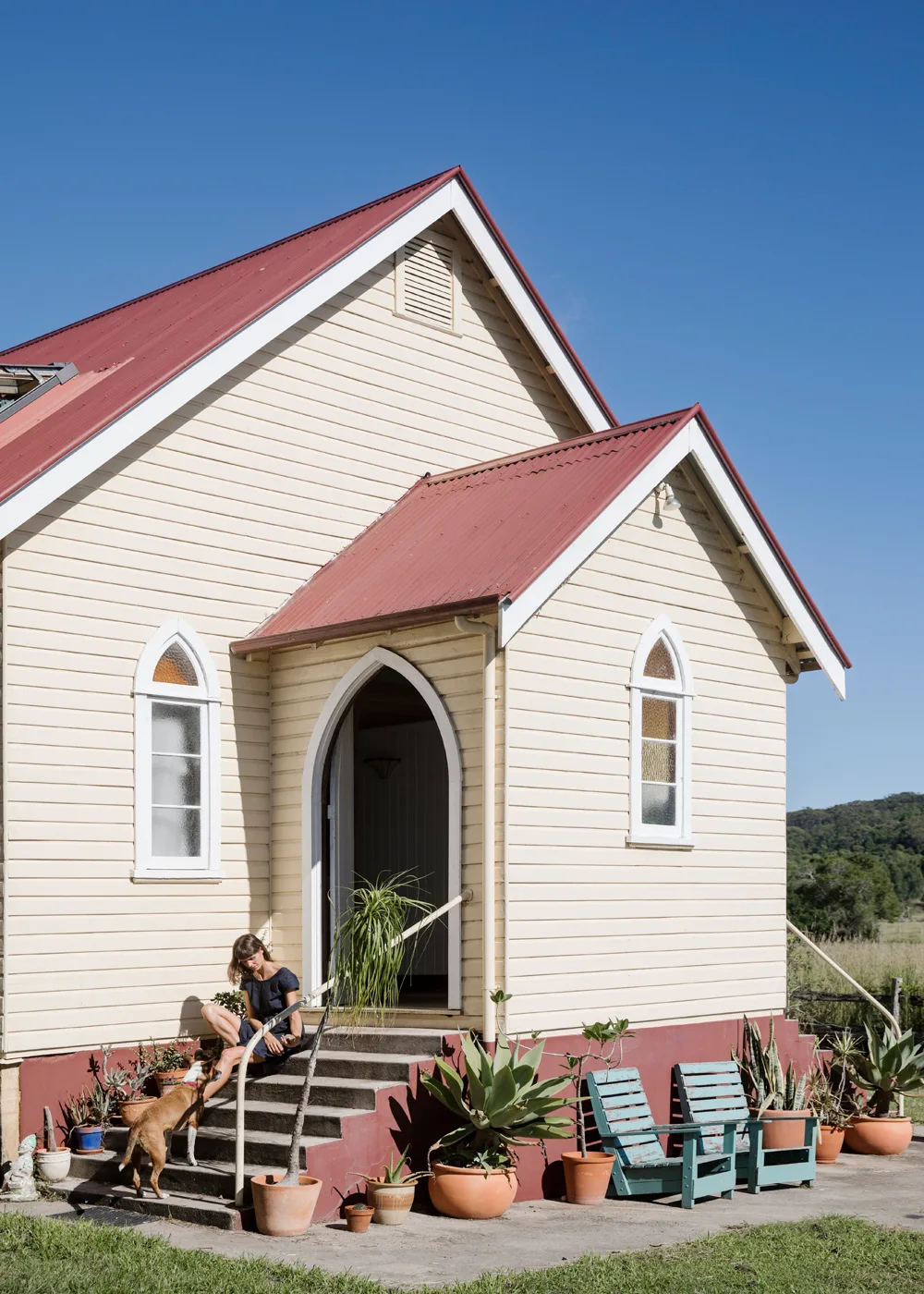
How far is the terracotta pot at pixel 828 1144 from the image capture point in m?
14.6

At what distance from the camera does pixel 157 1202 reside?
11.2 meters

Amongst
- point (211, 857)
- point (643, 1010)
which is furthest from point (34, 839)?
point (643, 1010)

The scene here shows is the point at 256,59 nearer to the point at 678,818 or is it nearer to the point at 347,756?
the point at 347,756

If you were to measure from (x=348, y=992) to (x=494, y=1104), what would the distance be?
4.91 ft

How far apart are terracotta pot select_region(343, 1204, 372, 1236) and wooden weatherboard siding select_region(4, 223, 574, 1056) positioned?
3100mm

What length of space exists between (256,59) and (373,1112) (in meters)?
10.2

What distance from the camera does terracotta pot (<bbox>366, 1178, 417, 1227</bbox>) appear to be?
36.5 ft

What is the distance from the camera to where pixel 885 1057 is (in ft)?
49.4

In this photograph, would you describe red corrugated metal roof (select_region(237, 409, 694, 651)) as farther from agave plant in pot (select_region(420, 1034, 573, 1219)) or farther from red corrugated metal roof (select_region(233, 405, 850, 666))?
agave plant in pot (select_region(420, 1034, 573, 1219))

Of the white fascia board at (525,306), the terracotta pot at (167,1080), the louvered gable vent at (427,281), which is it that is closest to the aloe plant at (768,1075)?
the terracotta pot at (167,1080)

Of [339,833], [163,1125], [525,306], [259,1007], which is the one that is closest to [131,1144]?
[163,1125]

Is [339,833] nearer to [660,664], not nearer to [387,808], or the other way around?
[660,664]

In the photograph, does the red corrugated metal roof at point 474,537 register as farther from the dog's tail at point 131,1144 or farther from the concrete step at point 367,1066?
the dog's tail at point 131,1144

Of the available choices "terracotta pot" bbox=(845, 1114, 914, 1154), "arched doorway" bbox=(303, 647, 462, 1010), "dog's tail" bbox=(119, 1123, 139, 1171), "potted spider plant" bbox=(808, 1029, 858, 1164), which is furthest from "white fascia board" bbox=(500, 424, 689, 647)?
"terracotta pot" bbox=(845, 1114, 914, 1154)
